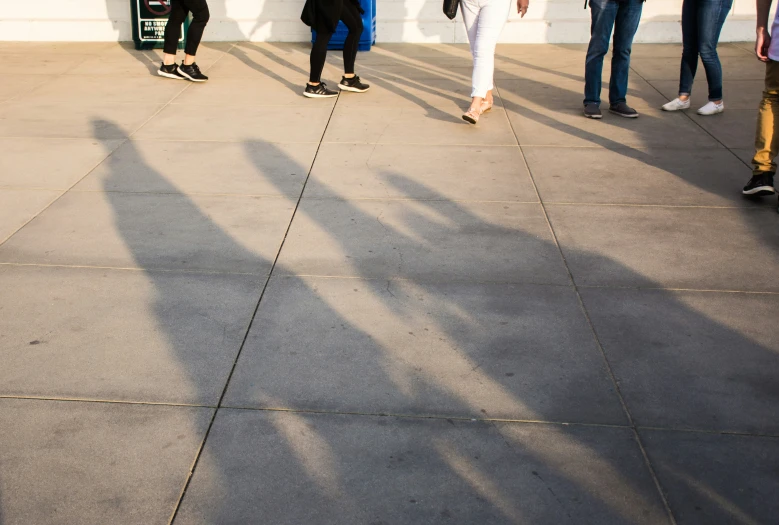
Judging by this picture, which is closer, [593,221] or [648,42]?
[593,221]

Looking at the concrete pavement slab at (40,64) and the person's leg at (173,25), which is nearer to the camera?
the person's leg at (173,25)

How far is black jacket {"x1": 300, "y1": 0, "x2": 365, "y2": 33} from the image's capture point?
8.02 meters

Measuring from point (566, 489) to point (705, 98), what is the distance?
6.63 m

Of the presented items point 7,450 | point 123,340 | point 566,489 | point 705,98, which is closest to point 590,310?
point 566,489

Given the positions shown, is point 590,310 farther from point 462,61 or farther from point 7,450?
point 462,61

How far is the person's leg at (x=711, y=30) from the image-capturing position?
295 inches

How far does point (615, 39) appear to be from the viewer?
25.6 feet

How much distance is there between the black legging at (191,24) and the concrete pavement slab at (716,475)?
278 inches

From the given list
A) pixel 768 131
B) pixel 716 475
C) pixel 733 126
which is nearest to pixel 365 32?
pixel 733 126

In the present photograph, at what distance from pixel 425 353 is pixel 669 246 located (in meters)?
1.95

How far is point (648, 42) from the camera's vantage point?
11578mm

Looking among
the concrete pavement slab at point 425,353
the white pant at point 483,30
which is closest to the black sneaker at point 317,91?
the white pant at point 483,30

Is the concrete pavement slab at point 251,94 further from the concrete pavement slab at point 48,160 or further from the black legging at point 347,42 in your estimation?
the concrete pavement slab at point 48,160

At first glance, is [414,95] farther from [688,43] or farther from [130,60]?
[130,60]
